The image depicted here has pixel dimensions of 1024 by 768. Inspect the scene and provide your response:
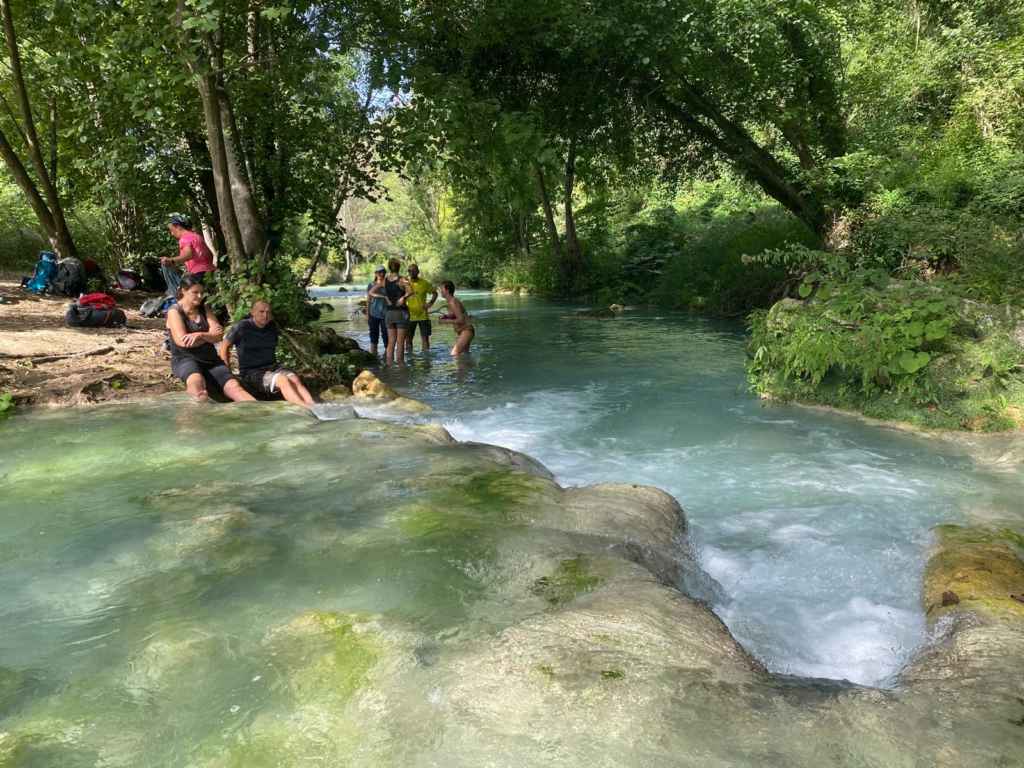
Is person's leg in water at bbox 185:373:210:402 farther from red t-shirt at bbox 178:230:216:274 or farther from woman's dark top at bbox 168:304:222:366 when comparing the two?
red t-shirt at bbox 178:230:216:274

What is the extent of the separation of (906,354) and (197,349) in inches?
336

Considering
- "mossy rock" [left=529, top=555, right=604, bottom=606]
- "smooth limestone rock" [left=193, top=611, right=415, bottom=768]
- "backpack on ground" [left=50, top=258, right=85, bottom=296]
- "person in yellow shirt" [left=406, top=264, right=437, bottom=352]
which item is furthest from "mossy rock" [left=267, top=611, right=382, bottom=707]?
"backpack on ground" [left=50, top=258, right=85, bottom=296]

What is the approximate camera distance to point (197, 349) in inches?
337

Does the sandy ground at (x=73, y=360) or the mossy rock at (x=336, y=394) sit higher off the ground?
the sandy ground at (x=73, y=360)

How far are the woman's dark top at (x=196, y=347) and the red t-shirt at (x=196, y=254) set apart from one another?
7.91 feet

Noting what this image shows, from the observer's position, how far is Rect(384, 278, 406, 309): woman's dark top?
1390cm

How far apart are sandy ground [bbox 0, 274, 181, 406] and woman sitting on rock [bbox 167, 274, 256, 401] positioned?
794 millimetres

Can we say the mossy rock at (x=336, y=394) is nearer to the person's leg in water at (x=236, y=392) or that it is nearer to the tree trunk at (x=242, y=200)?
the person's leg in water at (x=236, y=392)

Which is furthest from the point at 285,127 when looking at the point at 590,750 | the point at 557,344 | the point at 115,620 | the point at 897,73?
the point at 897,73

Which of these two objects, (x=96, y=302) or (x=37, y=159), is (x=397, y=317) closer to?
(x=96, y=302)

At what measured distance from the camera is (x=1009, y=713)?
105 inches

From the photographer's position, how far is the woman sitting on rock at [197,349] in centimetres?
832

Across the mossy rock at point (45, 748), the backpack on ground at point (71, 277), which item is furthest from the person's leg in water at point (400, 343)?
the mossy rock at point (45, 748)

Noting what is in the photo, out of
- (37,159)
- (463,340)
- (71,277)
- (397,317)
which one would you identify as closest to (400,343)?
Result: (397,317)
